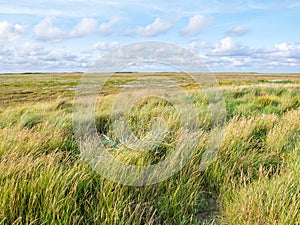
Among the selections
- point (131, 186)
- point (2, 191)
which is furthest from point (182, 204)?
point (2, 191)

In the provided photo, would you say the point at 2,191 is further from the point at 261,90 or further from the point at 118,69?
the point at 261,90

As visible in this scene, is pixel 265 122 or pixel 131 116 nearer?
pixel 265 122

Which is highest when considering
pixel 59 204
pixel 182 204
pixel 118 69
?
pixel 118 69

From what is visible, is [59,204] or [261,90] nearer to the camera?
[59,204]

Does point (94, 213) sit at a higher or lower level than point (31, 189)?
lower

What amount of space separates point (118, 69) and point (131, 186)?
Result: 1.98m

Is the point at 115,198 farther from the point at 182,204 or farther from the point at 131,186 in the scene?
the point at 182,204

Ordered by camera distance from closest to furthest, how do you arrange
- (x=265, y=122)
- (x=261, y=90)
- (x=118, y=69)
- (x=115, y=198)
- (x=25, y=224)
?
(x=25, y=224), (x=115, y=198), (x=118, y=69), (x=265, y=122), (x=261, y=90)

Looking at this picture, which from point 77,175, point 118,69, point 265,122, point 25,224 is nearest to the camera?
point 25,224

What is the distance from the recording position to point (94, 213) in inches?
87.2

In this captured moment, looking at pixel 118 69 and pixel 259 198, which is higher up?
pixel 118 69

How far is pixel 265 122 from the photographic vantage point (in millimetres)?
5457

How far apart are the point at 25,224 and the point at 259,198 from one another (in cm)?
197

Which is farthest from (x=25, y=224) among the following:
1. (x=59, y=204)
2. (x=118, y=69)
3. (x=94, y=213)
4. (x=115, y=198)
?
(x=118, y=69)
